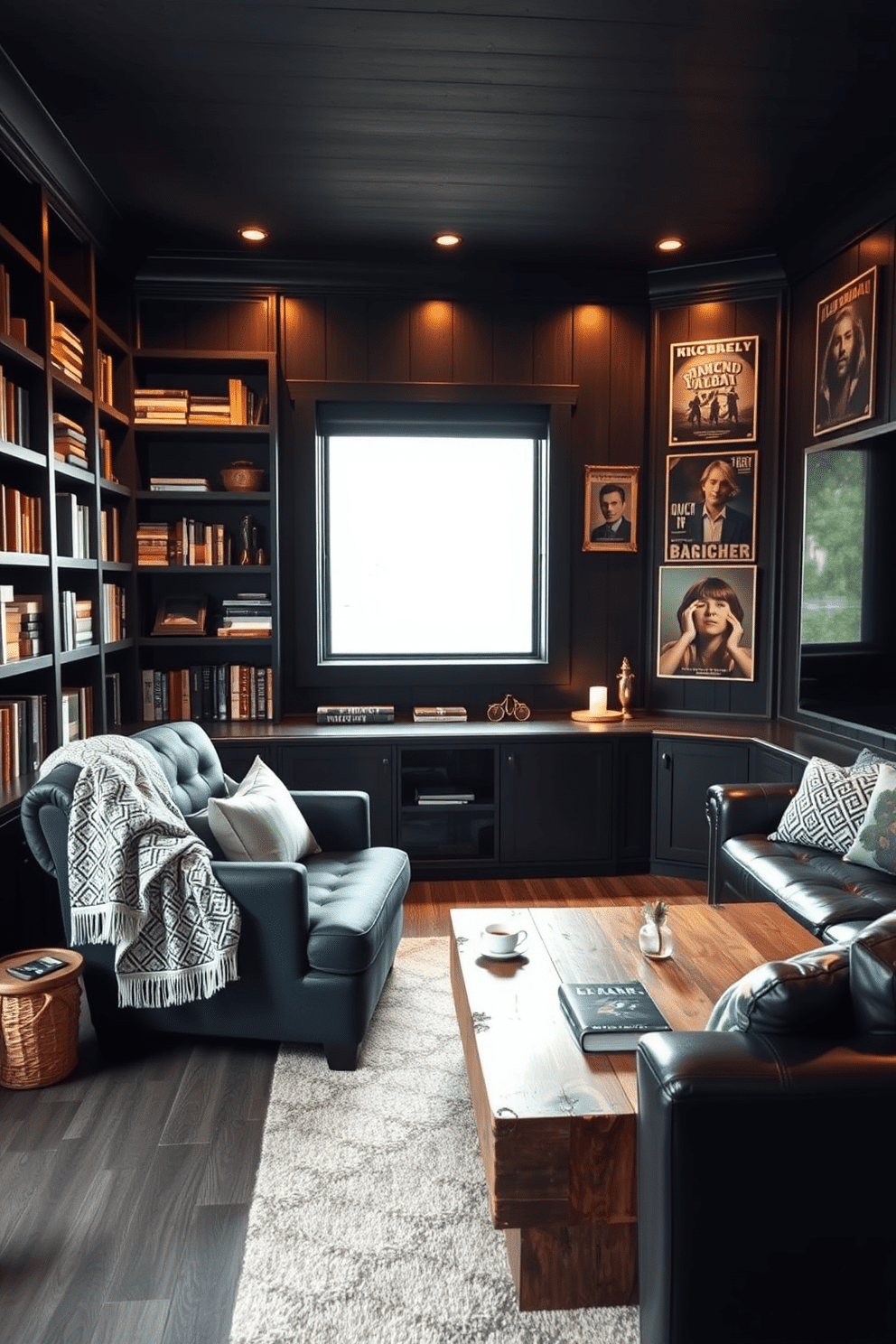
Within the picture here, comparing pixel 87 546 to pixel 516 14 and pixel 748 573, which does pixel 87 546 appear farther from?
pixel 748 573

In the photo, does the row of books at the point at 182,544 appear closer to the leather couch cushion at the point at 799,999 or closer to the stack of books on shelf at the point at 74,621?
the stack of books on shelf at the point at 74,621

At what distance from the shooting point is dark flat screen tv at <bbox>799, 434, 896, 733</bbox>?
3.62 metres

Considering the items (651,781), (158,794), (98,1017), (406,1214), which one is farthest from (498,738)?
(406,1214)

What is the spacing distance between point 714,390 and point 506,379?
1023mm

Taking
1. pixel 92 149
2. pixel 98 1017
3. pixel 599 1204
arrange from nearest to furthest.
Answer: pixel 599 1204, pixel 98 1017, pixel 92 149

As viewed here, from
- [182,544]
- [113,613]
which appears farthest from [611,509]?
[113,613]

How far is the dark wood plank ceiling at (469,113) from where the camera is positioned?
109 inches

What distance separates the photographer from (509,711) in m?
4.96

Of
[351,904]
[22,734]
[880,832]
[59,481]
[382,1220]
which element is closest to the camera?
[382,1220]

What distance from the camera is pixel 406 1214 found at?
2.15 m

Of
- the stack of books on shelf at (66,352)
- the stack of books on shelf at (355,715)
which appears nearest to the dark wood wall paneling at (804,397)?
the stack of books on shelf at (355,715)

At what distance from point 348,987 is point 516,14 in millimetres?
2755

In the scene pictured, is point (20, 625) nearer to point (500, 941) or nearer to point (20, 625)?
point (20, 625)

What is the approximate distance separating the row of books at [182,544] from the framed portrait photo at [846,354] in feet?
9.24
